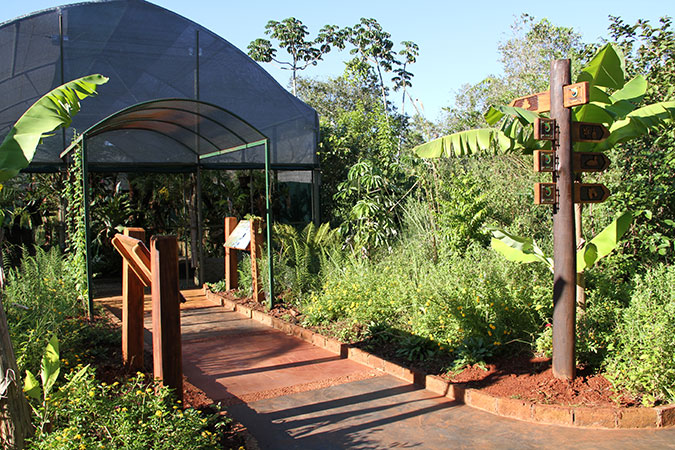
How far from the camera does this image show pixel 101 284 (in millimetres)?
11984

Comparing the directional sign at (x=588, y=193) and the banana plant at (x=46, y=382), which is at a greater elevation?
the directional sign at (x=588, y=193)

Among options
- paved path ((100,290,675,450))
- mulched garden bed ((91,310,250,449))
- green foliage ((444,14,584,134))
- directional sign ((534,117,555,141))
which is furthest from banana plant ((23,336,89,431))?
green foliage ((444,14,584,134))

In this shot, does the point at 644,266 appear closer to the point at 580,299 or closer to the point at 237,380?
the point at 580,299

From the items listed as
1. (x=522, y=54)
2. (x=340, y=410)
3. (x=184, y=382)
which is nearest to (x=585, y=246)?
(x=340, y=410)

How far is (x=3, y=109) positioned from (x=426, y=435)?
9646 millimetres

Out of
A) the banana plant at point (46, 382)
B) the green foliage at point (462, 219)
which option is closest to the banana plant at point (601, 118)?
the green foliage at point (462, 219)

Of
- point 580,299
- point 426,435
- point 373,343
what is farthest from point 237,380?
point 580,299

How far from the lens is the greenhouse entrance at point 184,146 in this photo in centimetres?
895

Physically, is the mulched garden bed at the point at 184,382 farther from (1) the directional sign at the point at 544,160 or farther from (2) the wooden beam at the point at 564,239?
(1) the directional sign at the point at 544,160

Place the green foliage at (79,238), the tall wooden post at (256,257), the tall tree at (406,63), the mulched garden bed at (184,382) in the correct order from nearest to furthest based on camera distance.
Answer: the mulched garden bed at (184,382) < the green foliage at (79,238) < the tall wooden post at (256,257) < the tall tree at (406,63)

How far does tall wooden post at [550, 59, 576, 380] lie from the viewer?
16.9 feet

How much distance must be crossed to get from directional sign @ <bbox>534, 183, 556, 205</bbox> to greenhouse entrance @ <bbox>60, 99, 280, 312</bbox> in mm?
4701

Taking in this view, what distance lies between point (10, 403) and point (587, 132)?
5029 mm

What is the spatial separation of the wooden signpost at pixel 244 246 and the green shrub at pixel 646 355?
18.9 feet
